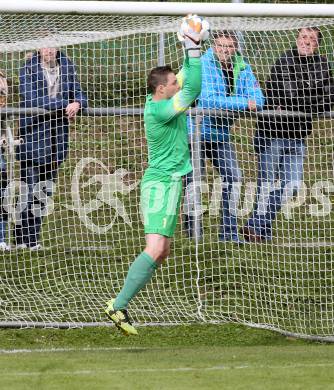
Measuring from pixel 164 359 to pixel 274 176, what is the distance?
2.64 metres

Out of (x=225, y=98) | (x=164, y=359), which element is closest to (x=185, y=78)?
(x=225, y=98)

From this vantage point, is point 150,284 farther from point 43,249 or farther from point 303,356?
point 303,356

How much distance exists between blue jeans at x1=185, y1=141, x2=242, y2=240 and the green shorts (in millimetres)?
1660

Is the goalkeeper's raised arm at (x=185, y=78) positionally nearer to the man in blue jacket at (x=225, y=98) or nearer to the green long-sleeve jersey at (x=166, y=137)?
the green long-sleeve jersey at (x=166, y=137)

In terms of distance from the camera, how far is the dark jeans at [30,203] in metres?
9.90

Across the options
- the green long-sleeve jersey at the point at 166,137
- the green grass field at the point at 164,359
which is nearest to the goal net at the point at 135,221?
→ the green grass field at the point at 164,359

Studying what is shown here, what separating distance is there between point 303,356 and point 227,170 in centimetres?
248

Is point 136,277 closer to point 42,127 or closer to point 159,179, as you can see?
point 159,179

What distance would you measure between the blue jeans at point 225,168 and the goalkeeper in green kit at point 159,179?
158cm

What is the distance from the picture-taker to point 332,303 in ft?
31.8

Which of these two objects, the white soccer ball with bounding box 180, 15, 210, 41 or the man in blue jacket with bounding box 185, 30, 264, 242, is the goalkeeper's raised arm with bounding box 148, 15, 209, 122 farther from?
the man in blue jacket with bounding box 185, 30, 264, 242

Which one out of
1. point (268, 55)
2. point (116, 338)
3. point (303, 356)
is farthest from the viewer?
point (268, 55)

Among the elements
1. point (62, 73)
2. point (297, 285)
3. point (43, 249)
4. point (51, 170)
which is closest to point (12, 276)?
point (43, 249)

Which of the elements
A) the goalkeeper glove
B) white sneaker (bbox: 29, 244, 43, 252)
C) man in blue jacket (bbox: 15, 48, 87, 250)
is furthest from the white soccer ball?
white sneaker (bbox: 29, 244, 43, 252)
